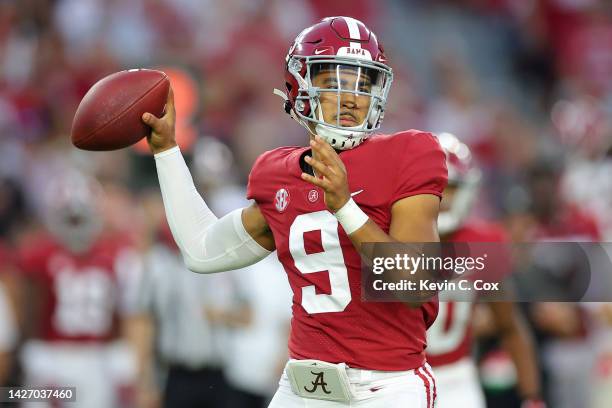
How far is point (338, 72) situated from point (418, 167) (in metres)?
0.39

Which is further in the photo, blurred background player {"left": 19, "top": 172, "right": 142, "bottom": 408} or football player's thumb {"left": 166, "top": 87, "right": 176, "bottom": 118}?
blurred background player {"left": 19, "top": 172, "right": 142, "bottom": 408}

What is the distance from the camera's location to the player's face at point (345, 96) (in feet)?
12.0

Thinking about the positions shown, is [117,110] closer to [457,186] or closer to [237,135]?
[457,186]

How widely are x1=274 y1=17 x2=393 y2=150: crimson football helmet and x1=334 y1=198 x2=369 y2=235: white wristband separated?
0.28m

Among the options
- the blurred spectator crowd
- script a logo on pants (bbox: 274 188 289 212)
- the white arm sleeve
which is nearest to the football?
the white arm sleeve

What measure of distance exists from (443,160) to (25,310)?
194 inches

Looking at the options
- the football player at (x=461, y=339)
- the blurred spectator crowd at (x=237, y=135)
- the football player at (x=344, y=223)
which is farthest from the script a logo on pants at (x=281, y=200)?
the blurred spectator crowd at (x=237, y=135)

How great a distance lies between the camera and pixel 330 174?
3.42 m

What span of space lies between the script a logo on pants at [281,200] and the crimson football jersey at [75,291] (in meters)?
4.28

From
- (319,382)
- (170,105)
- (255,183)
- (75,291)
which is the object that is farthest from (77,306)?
(319,382)

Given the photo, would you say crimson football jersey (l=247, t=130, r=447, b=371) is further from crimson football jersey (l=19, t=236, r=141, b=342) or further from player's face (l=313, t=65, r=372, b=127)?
crimson football jersey (l=19, t=236, r=141, b=342)

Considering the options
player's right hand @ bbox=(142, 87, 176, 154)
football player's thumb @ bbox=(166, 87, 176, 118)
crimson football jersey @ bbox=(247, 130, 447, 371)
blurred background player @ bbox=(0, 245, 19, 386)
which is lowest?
blurred background player @ bbox=(0, 245, 19, 386)

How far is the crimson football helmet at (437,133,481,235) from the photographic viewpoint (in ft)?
18.5

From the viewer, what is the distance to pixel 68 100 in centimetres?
1070
